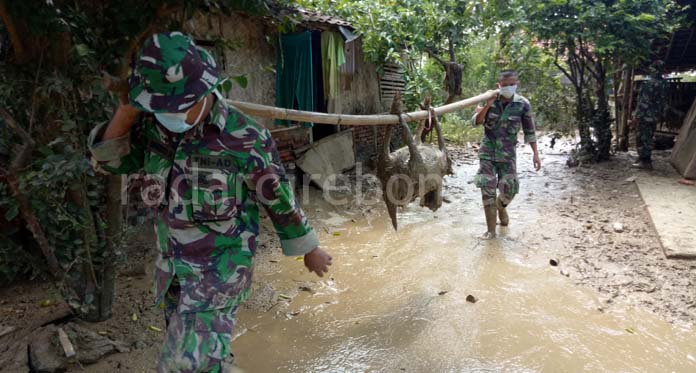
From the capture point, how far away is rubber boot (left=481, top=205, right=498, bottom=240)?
4785mm

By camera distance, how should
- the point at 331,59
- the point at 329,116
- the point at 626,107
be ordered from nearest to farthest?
1. the point at 329,116
2. the point at 331,59
3. the point at 626,107

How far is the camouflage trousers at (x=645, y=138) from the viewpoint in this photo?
296 inches

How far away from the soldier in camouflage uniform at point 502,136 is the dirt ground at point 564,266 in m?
0.73

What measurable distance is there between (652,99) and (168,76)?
28.6ft

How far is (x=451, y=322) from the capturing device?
314 cm

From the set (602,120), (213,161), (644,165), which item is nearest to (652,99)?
(602,120)

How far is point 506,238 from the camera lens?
192 inches

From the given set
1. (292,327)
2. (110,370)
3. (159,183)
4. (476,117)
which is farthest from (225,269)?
(476,117)

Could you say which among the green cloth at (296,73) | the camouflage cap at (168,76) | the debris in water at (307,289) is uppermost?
the green cloth at (296,73)

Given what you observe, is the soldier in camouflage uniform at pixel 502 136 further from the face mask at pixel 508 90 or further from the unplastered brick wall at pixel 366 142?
the unplastered brick wall at pixel 366 142

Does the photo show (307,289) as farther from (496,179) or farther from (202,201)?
(496,179)

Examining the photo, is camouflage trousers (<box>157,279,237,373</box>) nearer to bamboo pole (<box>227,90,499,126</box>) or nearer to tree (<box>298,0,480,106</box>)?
bamboo pole (<box>227,90,499,126</box>)

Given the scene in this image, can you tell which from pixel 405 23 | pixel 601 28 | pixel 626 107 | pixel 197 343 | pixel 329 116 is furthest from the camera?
pixel 626 107

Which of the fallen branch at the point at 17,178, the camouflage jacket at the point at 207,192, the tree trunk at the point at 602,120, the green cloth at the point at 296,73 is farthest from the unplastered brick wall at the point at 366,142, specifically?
the camouflage jacket at the point at 207,192
